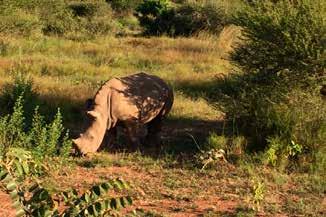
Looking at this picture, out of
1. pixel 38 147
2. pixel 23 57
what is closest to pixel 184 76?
pixel 23 57

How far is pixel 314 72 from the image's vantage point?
9414 mm

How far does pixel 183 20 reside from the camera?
27922 mm

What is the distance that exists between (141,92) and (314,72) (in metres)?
2.79

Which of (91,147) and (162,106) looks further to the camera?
(162,106)

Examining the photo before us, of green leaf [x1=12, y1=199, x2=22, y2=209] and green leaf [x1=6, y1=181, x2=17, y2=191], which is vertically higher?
green leaf [x1=6, y1=181, x2=17, y2=191]

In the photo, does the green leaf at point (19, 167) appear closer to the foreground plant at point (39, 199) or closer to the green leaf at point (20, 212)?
the foreground plant at point (39, 199)

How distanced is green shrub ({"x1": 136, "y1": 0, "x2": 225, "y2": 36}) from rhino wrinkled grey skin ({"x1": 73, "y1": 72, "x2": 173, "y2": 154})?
16287 millimetres

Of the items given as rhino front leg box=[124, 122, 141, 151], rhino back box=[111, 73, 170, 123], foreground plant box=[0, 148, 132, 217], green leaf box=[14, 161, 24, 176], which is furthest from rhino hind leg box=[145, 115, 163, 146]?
green leaf box=[14, 161, 24, 176]

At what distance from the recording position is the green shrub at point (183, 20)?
26.6m

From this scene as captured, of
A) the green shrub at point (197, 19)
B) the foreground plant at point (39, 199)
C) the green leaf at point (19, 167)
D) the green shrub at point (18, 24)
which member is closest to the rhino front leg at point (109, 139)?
the foreground plant at point (39, 199)

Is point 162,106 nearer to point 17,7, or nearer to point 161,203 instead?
point 161,203

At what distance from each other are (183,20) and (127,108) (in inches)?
757

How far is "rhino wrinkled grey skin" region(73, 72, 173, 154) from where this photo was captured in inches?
348

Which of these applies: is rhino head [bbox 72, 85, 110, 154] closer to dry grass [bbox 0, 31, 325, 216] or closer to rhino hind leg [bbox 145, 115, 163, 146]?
dry grass [bbox 0, 31, 325, 216]
